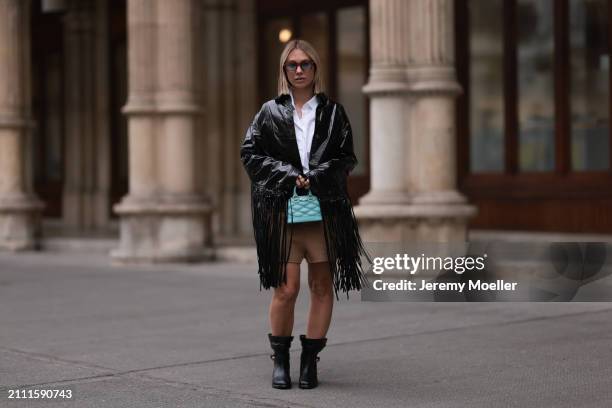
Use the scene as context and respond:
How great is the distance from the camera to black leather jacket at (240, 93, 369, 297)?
6449 mm

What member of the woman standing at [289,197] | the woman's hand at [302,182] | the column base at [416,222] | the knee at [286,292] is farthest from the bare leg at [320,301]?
the column base at [416,222]

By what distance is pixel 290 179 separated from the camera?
639 centimetres

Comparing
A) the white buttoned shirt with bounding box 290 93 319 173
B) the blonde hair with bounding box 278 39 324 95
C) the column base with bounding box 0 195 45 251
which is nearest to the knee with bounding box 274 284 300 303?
the white buttoned shirt with bounding box 290 93 319 173

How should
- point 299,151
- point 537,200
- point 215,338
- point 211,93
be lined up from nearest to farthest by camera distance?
point 299,151, point 215,338, point 537,200, point 211,93

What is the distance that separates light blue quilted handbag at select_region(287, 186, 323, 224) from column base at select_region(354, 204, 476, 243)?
5.99m

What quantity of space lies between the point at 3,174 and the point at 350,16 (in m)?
6.05

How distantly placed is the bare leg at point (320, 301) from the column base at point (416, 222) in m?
5.88

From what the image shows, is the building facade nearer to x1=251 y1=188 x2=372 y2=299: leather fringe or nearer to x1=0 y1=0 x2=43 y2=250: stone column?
x1=0 y1=0 x2=43 y2=250: stone column

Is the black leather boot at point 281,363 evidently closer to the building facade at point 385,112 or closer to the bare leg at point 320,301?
the bare leg at point 320,301

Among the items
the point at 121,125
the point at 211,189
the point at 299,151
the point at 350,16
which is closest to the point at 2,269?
the point at 211,189

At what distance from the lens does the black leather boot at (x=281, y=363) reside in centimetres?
652

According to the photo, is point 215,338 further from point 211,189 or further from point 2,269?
point 211,189

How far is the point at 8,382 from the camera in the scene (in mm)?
6852

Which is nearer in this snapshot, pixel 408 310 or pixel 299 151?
pixel 299 151
